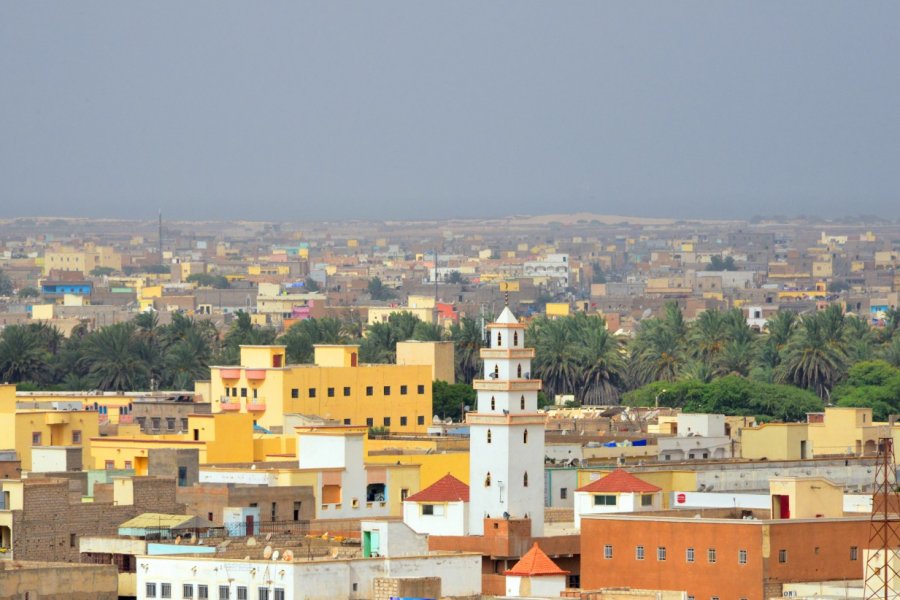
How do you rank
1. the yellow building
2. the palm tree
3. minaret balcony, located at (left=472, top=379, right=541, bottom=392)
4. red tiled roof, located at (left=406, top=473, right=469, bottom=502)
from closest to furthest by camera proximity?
red tiled roof, located at (left=406, top=473, right=469, bottom=502), minaret balcony, located at (left=472, top=379, right=541, bottom=392), the yellow building, the palm tree

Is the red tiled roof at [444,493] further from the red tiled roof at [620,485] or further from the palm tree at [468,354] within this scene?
the palm tree at [468,354]

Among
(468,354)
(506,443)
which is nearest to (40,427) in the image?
(506,443)

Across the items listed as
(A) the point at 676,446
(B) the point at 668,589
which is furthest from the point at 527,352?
(A) the point at 676,446

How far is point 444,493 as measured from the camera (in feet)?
198

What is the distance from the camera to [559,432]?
85.9 m

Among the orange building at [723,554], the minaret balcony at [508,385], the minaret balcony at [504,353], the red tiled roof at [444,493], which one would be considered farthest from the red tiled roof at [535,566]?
the minaret balcony at [504,353]

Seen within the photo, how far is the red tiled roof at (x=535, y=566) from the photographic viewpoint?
51781mm

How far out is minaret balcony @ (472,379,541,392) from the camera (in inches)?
2408

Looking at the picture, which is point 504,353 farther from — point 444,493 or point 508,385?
point 444,493

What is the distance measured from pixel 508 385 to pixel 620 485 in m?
2.79

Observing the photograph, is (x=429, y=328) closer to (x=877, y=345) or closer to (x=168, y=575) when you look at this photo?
(x=877, y=345)

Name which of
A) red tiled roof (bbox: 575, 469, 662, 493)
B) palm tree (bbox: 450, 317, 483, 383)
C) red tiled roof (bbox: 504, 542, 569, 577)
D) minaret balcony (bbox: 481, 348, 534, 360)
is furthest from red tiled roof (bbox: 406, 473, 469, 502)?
palm tree (bbox: 450, 317, 483, 383)

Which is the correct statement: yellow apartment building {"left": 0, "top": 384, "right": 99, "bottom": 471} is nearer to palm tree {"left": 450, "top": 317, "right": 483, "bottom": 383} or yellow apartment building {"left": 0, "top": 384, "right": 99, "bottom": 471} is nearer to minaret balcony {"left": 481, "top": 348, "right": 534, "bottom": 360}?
minaret balcony {"left": 481, "top": 348, "right": 534, "bottom": 360}

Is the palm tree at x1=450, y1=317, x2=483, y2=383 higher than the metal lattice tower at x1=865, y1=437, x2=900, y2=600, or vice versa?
the metal lattice tower at x1=865, y1=437, x2=900, y2=600
